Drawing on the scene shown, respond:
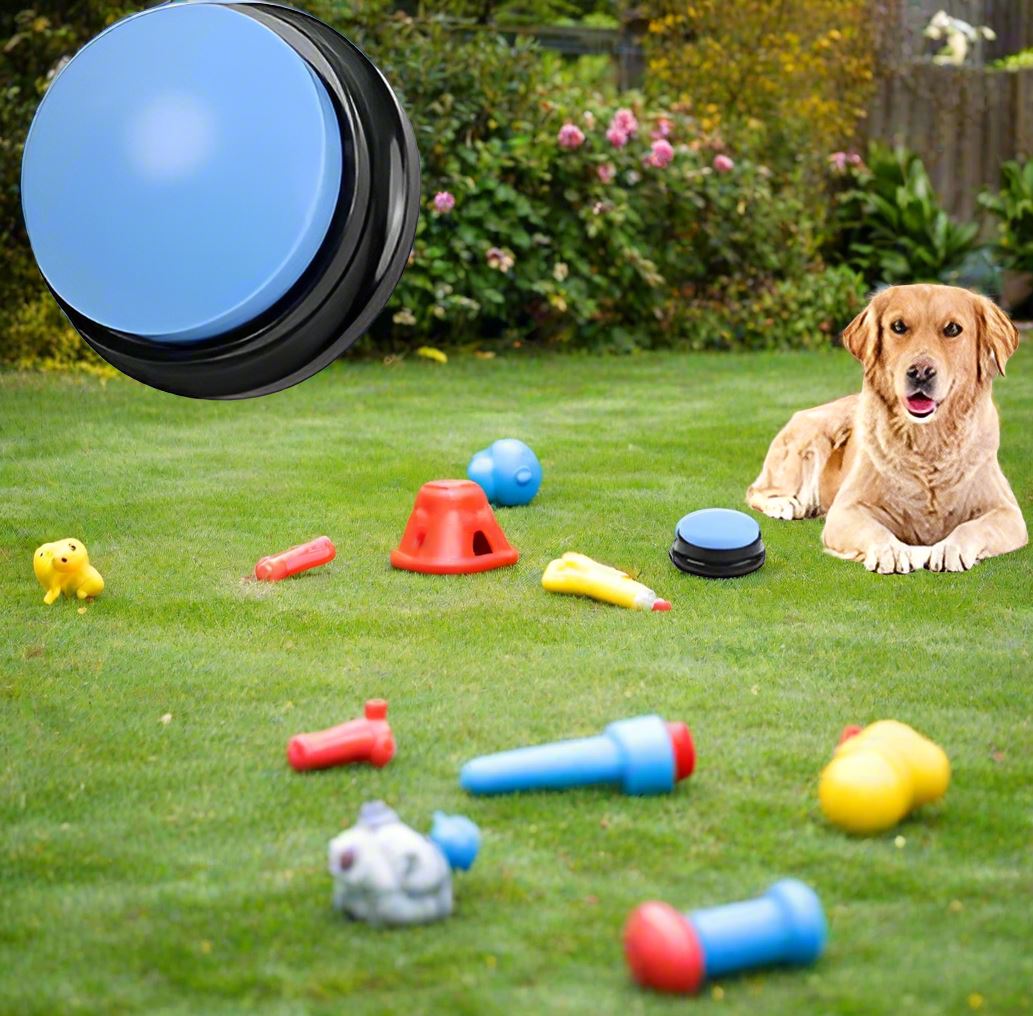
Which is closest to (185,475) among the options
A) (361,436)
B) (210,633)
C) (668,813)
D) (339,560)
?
(361,436)

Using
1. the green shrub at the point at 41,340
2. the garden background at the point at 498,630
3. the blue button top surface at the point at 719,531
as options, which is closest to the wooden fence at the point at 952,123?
the garden background at the point at 498,630

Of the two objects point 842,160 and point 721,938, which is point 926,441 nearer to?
point 721,938

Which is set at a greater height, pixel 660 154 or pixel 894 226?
pixel 660 154

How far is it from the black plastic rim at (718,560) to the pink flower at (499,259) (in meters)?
4.73

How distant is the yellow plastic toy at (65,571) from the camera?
4.11m

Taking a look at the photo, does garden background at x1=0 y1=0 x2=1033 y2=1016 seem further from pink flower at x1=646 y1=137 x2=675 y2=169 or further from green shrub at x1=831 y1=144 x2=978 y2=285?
green shrub at x1=831 y1=144 x2=978 y2=285

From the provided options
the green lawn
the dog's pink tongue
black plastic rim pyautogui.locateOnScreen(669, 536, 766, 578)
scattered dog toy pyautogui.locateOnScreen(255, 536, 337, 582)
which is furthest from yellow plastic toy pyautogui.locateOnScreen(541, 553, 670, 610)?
the dog's pink tongue

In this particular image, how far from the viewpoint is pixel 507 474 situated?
5305mm

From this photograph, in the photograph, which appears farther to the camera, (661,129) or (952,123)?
(952,123)

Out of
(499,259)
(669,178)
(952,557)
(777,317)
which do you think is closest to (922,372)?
(952,557)

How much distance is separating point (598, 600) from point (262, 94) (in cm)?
168

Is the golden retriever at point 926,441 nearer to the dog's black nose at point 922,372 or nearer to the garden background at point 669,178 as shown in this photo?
the dog's black nose at point 922,372

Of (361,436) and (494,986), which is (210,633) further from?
(361,436)

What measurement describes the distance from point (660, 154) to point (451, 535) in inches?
220
